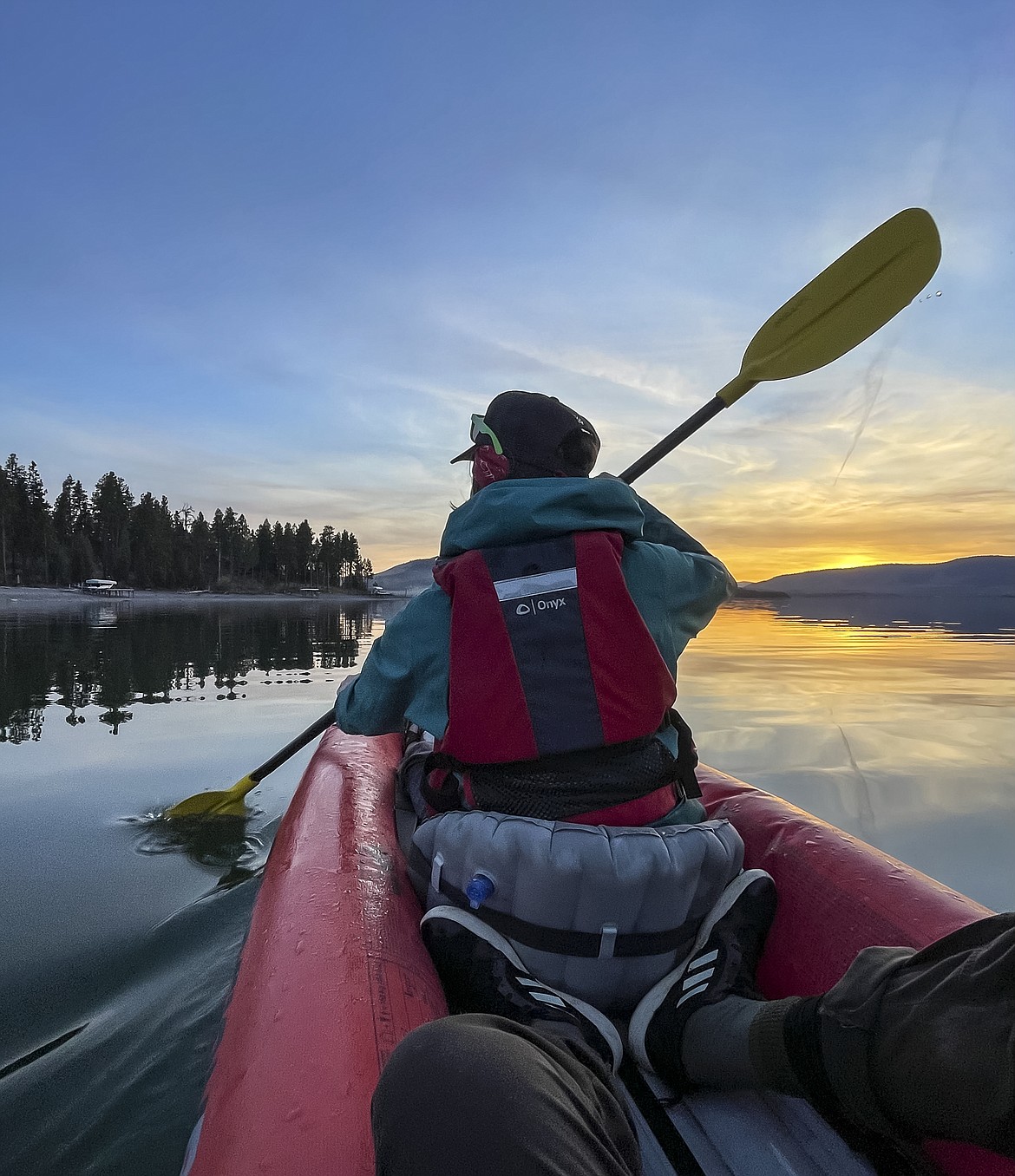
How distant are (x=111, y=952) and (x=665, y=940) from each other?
7.39 feet

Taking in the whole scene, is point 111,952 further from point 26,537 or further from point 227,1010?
point 26,537

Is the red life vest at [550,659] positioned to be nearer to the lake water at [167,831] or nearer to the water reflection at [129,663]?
the lake water at [167,831]

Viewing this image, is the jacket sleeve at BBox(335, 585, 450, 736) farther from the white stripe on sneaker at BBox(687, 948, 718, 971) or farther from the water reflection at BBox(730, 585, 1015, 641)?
the water reflection at BBox(730, 585, 1015, 641)

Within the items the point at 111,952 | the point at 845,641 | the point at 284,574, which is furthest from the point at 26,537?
the point at 111,952

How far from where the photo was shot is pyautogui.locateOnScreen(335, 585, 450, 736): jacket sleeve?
68.4 inches

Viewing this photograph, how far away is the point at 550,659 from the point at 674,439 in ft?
6.50

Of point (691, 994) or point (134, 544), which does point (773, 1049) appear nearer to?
point (691, 994)

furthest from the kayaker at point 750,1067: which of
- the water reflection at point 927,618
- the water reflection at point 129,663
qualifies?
the water reflection at point 927,618

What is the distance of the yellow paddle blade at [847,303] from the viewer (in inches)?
117

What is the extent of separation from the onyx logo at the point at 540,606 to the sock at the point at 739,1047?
2.80ft

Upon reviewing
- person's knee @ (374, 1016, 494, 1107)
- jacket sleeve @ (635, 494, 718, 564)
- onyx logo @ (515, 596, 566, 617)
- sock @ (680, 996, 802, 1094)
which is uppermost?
jacket sleeve @ (635, 494, 718, 564)

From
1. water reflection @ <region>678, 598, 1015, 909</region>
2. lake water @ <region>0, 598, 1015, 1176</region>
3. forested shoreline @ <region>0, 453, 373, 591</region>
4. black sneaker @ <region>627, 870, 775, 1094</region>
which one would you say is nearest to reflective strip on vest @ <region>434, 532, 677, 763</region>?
black sneaker @ <region>627, 870, 775, 1094</region>

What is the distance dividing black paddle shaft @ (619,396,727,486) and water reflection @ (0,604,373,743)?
5180 millimetres

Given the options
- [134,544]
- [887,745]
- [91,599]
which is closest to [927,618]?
[887,745]
